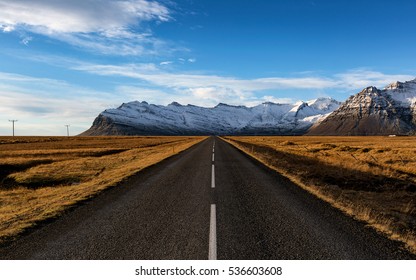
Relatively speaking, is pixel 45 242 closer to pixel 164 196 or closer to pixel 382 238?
pixel 164 196

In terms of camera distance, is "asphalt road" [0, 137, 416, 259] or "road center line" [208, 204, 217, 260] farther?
"asphalt road" [0, 137, 416, 259]

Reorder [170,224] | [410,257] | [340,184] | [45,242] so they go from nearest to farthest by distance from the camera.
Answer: [410,257]
[45,242]
[170,224]
[340,184]

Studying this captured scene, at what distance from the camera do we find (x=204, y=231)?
8.47 meters

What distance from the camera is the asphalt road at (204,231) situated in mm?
7074

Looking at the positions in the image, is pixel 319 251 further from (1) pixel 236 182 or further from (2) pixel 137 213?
(1) pixel 236 182

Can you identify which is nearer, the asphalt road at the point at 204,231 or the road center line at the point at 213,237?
the road center line at the point at 213,237

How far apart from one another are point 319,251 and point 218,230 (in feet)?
8.35

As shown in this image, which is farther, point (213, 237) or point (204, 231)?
point (204, 231)

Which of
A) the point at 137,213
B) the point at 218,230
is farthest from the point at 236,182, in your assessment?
the point at 218,230

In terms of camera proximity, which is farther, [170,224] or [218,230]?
[170,224]

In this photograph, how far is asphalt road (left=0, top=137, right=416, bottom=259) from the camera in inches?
279

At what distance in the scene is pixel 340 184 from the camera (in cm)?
→ 1816

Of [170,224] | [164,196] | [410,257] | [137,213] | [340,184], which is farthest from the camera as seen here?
[340,184]
